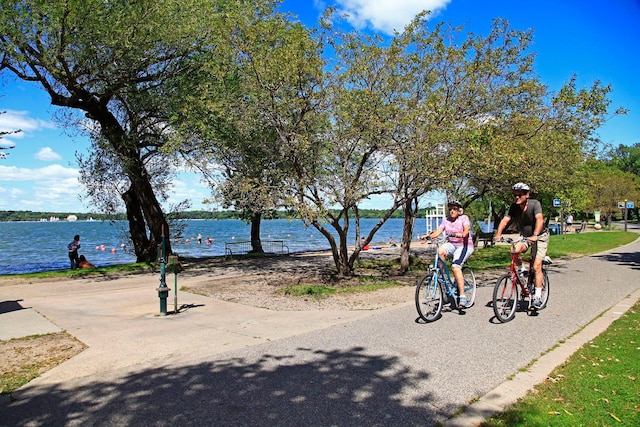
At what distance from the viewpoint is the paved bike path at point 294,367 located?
12.9 feet

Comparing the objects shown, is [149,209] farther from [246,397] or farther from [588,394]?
[588,394]

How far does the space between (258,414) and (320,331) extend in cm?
298

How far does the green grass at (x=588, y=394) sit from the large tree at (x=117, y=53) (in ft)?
31.3

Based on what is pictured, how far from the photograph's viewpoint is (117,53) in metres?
13.2

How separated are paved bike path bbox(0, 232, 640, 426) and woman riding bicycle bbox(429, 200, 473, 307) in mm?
674

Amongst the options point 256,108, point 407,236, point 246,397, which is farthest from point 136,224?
point 246,397

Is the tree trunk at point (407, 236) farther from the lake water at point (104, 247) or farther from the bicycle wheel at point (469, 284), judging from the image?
the bicycle wheel at point (469, 284)

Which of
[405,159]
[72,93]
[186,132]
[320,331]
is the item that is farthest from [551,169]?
[72,93]

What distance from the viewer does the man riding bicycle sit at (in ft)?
23.4

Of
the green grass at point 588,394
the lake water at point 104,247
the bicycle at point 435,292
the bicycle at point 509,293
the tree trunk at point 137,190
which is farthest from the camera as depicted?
the lake water at point 104,247

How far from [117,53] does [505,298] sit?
12.2m

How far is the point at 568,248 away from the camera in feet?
77.7

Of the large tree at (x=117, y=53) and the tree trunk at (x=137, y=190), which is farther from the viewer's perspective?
the tree trunk at (x=137, y=190)

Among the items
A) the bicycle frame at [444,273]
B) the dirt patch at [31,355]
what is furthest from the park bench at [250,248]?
the bicycle frame at [444,273]
